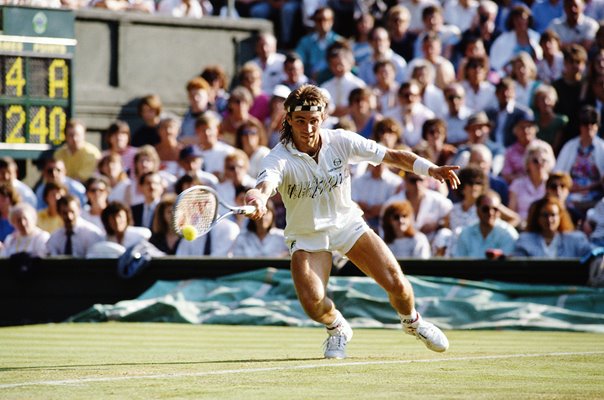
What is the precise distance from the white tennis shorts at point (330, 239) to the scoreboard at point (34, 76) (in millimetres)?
6606

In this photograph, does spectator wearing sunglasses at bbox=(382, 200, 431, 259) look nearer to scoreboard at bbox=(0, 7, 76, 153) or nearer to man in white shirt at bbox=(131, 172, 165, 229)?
man in white shirt at bbox=(131, 172, 165, 229)

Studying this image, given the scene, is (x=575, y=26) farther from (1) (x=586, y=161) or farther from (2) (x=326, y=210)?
(2) (x=326, y=210)

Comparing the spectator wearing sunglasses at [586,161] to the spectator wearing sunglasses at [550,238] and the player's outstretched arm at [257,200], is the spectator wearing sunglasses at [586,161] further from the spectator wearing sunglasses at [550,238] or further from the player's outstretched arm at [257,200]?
the player's outstretched arm at [257,200]

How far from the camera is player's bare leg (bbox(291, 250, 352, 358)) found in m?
8.52

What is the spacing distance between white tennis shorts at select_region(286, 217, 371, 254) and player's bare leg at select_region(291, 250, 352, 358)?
50 mm

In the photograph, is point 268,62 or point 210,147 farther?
point 268,62

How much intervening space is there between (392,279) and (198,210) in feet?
5.10

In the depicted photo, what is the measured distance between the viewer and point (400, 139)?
14.6 meters

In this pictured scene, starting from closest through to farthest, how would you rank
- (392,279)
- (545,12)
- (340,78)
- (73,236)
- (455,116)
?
(392,279) < (73,236) < (455,116) < (340,78) < (545,12)

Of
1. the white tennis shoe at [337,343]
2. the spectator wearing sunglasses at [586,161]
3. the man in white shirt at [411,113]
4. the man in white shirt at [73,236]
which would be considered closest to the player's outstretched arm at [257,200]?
the white tennis shoe at [337,343]

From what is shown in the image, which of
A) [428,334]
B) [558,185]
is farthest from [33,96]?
[428,334]

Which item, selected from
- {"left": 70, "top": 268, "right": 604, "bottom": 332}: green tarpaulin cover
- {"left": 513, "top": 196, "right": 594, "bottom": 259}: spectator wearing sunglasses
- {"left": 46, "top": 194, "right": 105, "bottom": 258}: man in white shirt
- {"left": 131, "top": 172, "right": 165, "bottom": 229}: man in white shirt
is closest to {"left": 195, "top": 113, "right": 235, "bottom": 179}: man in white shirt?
{"left": 131, "top": 172, "right": 165, "bottom": 229}: man in white shirt

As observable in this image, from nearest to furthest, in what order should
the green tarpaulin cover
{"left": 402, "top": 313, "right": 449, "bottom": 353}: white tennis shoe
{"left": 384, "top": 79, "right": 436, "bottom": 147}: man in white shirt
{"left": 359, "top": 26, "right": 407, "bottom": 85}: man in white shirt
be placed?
1. {"left": 402, "top": 313, "right": 449, "bottom": 353}: white tennis shoe
2. the green tarpaulin cover
3. {"left": 384, "top": 79, "right": 436, "bottom": 147}: man in white shirt
4. {"left": 359, "top": 26, "right": 407, "bottom": 85}: man in white shirt

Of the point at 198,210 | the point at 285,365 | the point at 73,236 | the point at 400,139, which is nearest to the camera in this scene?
the point at 198,210
